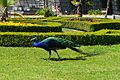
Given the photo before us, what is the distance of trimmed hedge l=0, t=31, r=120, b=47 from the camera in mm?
14609

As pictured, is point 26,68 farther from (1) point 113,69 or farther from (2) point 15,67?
(1) point 113,69

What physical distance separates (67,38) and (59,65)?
162 inches

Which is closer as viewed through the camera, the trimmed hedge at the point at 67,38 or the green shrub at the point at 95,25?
the trimmed hedge at the point at 67,38

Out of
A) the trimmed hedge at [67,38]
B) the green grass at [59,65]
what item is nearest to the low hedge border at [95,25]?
the trimmed hedge at [67,38]

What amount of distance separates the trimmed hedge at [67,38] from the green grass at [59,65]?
603mm

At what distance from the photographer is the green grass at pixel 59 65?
30.7 ft

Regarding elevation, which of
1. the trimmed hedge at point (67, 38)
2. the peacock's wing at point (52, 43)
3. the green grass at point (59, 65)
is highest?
the peacock's wing at point (52, 43)

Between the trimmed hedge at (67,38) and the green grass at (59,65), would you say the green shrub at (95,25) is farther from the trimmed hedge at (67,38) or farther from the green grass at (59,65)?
the green grass at (59,65)

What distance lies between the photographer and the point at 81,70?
10109 millimetres

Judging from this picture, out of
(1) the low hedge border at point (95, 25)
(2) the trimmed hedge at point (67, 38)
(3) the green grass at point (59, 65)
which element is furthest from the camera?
(1) the low hedge border at point (95, 25)

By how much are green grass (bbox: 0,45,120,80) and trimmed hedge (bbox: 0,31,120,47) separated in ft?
1.98

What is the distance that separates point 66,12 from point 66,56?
37625 millimetres

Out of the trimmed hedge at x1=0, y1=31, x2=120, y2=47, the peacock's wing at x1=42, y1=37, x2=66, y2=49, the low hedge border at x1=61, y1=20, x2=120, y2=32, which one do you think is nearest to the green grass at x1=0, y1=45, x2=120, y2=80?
the peacock's wing at x1=42, y1=37, x2=66, y2=49

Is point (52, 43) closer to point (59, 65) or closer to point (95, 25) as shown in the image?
point (59, 65)
